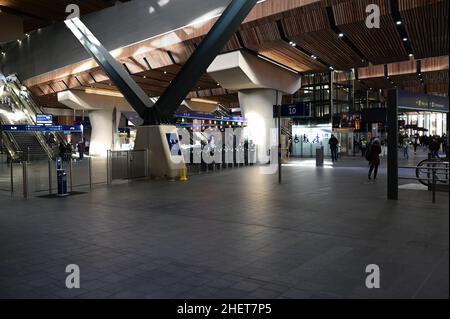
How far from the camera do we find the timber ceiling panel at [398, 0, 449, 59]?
1369 cm

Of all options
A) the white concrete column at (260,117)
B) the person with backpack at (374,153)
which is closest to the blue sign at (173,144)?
the person with backpack at (374,153)

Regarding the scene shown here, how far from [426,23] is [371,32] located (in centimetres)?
216

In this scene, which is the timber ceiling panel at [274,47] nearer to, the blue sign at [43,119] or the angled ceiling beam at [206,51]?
the angled ceiling beam at [206,51]

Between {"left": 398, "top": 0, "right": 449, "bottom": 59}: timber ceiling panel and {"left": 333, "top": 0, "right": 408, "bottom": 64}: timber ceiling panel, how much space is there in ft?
1.86

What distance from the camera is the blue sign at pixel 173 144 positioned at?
55.1 feet

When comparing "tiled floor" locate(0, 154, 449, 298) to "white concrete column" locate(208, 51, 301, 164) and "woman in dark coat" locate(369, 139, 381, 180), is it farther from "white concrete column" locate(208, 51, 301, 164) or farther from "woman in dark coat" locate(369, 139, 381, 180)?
→ "white concrete column" locate(208, 51, 301, 164)

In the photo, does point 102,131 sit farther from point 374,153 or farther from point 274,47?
point 374,153

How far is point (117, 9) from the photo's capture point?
26016 mm

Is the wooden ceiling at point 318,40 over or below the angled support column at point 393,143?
over

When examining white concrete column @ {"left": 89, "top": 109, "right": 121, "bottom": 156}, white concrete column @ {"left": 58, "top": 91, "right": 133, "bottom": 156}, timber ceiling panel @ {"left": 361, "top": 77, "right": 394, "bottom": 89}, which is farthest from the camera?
white concrete column @ {"left": 89, "top": 109, "right": 121, "bottom": 156}

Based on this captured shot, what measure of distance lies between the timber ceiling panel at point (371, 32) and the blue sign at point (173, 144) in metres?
8.24

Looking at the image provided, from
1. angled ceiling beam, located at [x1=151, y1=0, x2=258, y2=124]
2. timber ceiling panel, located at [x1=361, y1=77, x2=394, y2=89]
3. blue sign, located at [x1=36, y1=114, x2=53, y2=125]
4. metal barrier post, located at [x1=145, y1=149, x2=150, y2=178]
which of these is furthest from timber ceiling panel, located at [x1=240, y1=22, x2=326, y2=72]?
blue sign, located at [x1=36, y1=114, x2=53, y2=125]

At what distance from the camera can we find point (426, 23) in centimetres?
1585

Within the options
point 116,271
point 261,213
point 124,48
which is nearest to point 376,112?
point 261,213
